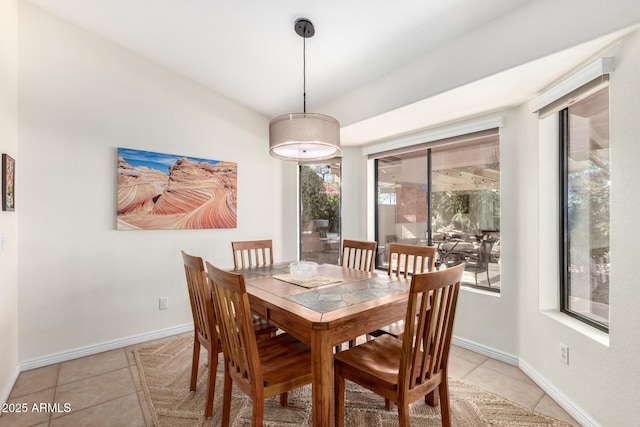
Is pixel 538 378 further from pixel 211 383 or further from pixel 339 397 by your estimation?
pixel 211 383

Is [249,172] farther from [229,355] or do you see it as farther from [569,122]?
[569,122]

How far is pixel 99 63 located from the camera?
9.37ft

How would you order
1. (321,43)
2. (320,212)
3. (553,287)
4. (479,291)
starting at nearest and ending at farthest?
(553,287) → (321,43) → (479,291) → (320,212)

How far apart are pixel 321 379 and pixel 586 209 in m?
2.14

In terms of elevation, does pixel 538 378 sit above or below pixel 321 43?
below

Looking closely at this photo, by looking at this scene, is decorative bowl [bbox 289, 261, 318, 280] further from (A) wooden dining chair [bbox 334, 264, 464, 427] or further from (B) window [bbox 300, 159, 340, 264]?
(B) window [bbox 300, 159, 340, 264]

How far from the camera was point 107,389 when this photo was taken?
2.23 m

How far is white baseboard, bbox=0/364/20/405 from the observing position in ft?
6.67

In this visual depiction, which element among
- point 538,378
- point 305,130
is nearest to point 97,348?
point 305,130

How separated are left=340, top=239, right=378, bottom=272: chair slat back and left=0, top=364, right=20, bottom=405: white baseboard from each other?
2.66 m

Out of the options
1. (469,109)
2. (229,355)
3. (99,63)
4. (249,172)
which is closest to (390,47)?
(469,109)

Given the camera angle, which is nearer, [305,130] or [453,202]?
[305,130]

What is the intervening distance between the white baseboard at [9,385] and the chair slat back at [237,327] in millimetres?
1698

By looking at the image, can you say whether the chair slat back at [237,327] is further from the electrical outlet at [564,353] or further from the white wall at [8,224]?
the electrical outlet at [564,353]
